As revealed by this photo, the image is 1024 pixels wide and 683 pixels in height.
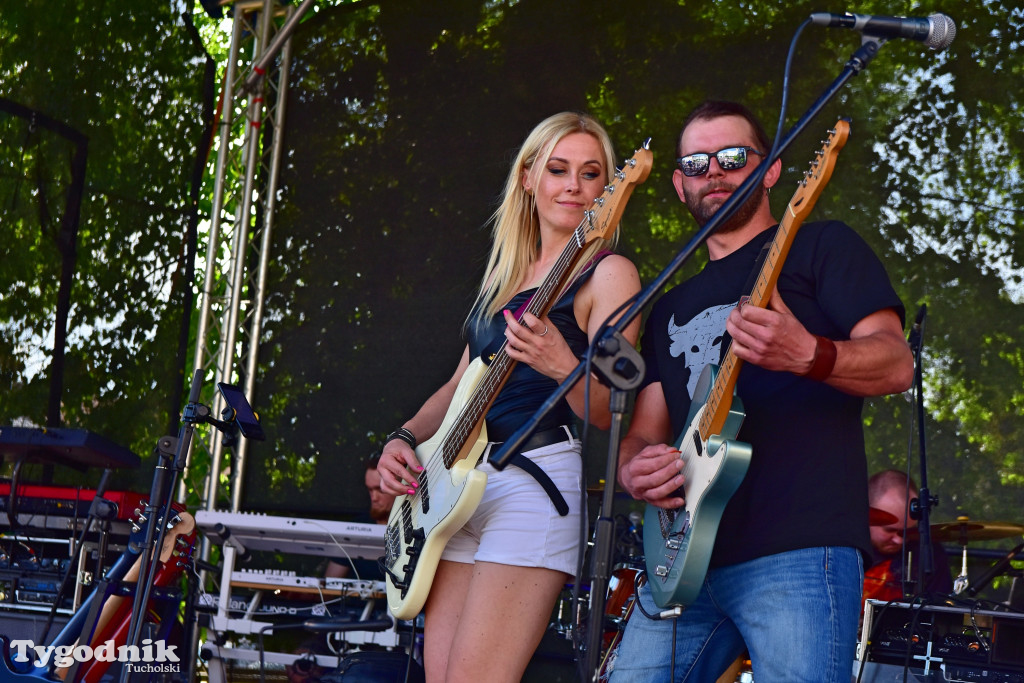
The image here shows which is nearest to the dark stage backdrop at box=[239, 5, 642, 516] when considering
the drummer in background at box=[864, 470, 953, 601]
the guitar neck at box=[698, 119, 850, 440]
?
the drummer in background at box=[864, 470, 953, 601]

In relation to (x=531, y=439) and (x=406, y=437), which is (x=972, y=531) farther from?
(x=531, y=439)

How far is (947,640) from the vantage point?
3422 mm

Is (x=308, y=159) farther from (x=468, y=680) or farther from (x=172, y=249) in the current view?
(x=468, y=680)

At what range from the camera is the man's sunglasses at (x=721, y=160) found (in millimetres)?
2424

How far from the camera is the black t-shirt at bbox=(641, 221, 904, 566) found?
206 centimetres

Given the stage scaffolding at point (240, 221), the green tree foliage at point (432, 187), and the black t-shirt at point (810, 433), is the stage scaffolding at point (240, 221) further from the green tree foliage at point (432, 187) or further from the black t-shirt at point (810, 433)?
the black t-shirt at point (810, 433)

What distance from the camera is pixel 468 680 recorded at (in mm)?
2340

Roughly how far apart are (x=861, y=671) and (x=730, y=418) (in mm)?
1856

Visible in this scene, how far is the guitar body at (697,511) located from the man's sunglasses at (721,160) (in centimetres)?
54

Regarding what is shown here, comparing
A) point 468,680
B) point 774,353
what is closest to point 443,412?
point 468,680

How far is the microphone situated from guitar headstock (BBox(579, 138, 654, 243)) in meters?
0.50

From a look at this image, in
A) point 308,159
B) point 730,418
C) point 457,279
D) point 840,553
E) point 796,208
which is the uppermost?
point 308,159

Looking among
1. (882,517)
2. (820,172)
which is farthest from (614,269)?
(882,517)

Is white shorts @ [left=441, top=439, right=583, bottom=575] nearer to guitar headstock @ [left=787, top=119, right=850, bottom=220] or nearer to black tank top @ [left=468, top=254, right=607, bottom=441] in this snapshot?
black tank top @ [left=468, top=254, right=607, bottom=441]
